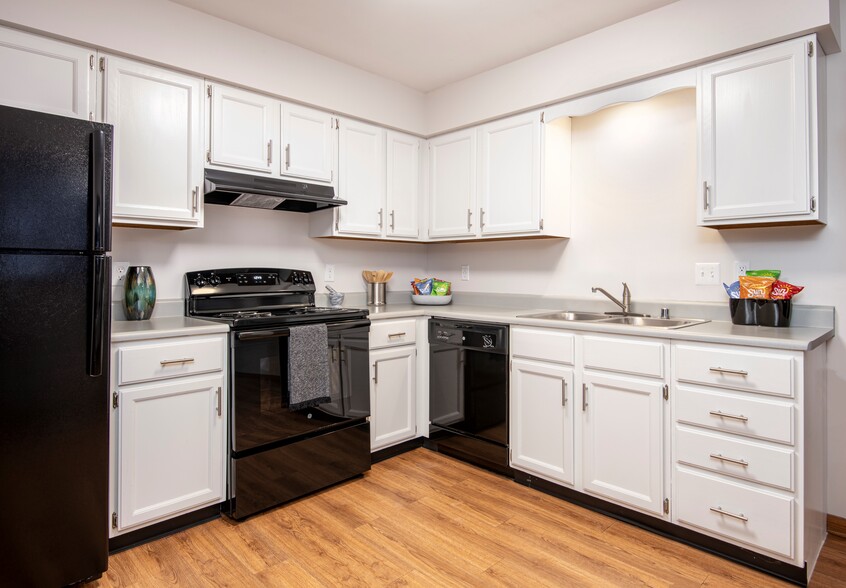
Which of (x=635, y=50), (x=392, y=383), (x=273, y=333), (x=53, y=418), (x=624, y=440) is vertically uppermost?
(x=635, y=50)

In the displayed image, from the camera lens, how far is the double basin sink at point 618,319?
251cm

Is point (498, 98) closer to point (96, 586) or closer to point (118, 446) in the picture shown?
point (118, 446)

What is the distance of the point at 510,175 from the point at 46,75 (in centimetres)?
234

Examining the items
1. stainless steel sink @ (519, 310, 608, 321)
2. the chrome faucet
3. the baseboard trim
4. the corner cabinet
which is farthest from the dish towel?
the baseboard trim

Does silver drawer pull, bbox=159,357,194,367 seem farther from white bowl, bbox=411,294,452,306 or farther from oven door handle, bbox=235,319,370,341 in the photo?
white bowl, bbox=411,294,452,306

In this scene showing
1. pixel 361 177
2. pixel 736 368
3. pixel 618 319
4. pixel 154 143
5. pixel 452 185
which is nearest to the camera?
pixel 736 368

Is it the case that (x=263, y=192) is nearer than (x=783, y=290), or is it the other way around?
(x=783, y=290)

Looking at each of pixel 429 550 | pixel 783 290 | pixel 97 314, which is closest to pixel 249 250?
pixel 97 314

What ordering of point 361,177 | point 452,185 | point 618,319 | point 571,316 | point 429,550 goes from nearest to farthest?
point 429,550 → point 618,319 → point 571,316 → point 361,177 → point 452,185

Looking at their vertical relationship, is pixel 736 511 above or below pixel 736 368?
below

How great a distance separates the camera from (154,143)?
2.34 metres

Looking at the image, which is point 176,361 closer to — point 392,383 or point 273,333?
point 273,333

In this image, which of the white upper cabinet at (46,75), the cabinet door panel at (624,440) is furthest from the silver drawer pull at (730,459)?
the white upper cabinet at (46,75)

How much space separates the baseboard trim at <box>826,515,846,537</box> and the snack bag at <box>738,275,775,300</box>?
101 centimetres
